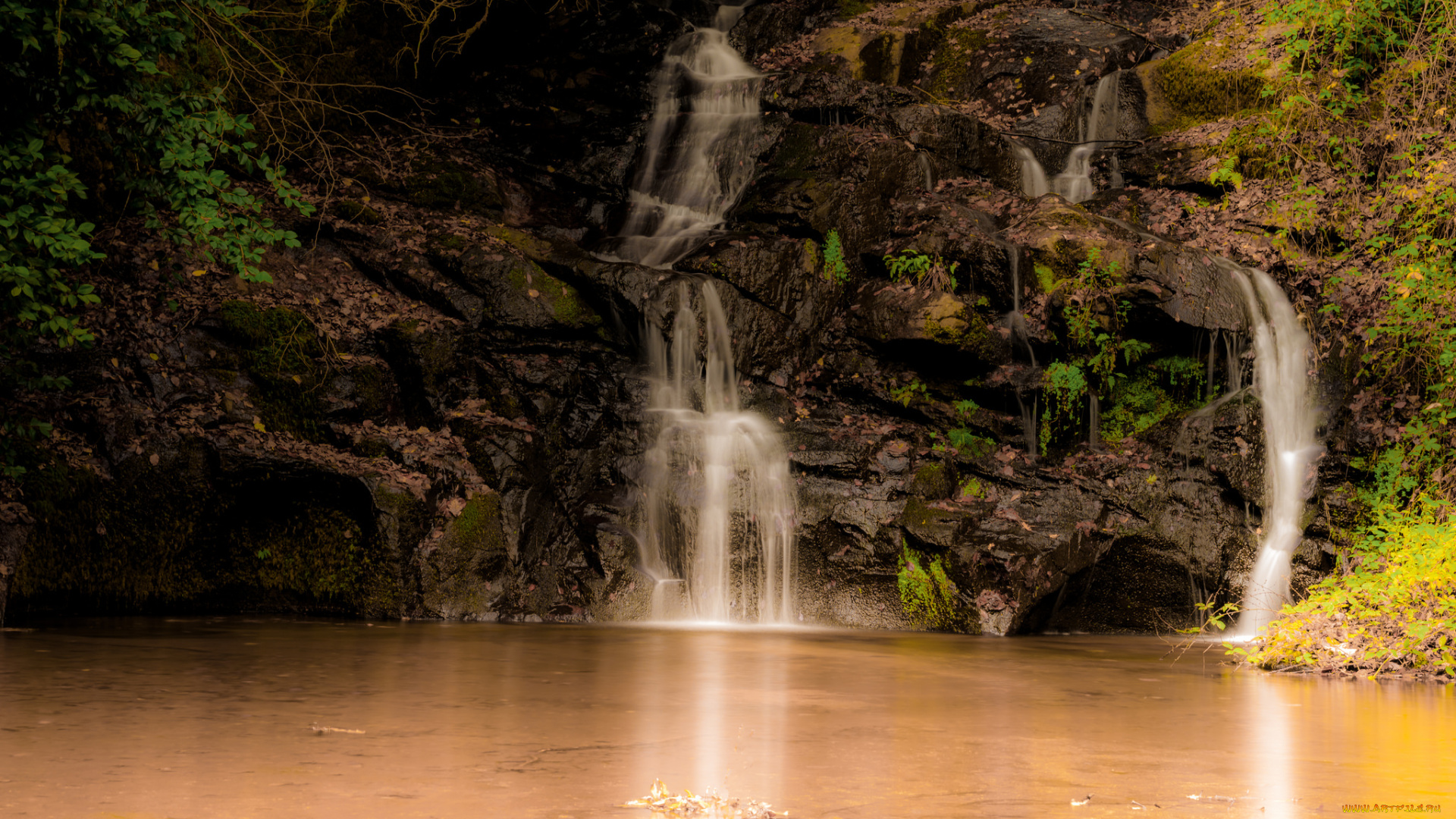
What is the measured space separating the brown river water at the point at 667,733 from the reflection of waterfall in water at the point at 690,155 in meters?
7.38

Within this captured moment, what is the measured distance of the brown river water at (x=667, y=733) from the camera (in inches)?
131

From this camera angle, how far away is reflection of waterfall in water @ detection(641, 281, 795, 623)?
1037 cm

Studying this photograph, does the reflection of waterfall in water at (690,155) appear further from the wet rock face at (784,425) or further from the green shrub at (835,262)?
the green shrub at (835,262)

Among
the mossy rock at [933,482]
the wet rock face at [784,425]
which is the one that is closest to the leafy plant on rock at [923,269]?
the wet rock face at [784,425]

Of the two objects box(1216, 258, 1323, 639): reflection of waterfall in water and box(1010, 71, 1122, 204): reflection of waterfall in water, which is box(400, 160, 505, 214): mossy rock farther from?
box(1216, 258, 1323, 639): reflection of waterfall in water

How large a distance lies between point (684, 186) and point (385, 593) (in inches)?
284

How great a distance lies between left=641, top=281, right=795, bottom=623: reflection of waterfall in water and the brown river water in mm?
2680

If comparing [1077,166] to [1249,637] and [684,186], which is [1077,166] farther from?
[1249,637]

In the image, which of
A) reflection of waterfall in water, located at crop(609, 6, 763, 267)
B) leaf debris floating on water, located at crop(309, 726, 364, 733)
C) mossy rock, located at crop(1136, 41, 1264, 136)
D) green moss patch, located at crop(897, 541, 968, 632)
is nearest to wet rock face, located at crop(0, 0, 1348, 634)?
green moss patch, located at crop(897, 541, 968, 632)

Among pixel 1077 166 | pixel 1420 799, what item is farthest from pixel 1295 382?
pixel 1420 799

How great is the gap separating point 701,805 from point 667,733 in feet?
4.25

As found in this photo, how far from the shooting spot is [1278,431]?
10906 millimetres

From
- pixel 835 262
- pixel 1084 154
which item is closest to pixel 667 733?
pixel 835 262

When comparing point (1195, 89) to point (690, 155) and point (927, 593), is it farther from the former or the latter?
point (927, 593)
